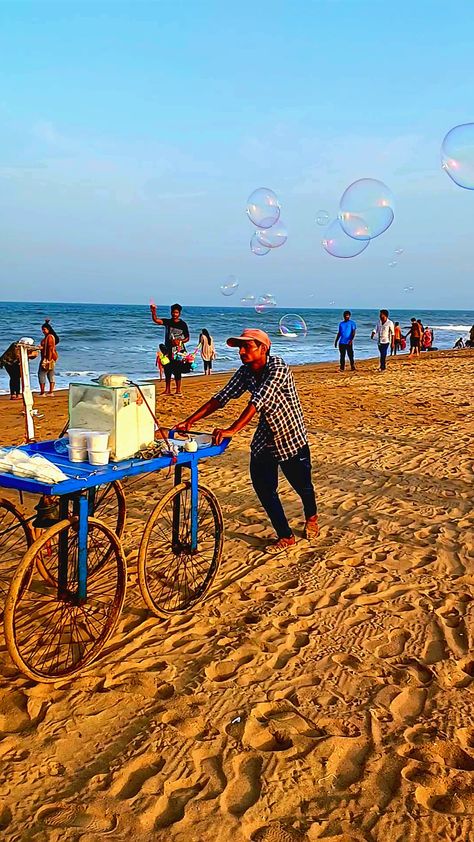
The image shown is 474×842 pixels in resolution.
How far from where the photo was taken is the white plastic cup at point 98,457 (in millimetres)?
3318

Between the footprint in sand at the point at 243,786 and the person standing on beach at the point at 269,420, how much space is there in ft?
6.19

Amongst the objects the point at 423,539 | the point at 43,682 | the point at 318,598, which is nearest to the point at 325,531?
the point at 423,539

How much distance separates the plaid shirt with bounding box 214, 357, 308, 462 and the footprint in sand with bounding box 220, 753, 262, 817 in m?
2.23

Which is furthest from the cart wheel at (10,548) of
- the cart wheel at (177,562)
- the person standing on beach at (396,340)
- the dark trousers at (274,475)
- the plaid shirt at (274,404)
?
the person standing on beach at (396,340)

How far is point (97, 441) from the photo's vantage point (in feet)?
10.8

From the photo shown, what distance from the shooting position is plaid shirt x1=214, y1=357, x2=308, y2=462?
4.42 metres

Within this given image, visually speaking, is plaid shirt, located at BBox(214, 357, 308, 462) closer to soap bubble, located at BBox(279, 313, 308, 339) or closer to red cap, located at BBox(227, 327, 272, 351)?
red cap, located at BBox(227, 327, 272, 351)

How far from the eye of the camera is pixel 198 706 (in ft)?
10.0

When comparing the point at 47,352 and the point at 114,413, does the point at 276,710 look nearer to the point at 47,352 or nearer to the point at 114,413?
the point at 114,413

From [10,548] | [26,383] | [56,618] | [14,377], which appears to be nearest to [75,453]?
[26,383]

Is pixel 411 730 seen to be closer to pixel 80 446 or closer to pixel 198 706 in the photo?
pixel 198 706

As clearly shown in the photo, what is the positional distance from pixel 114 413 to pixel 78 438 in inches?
9.2

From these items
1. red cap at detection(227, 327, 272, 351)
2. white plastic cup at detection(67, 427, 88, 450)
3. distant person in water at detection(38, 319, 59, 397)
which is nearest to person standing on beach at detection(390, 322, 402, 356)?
distant person in water at detection(38, 319, 59, 397)

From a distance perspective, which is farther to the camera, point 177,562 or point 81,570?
point 177,562
